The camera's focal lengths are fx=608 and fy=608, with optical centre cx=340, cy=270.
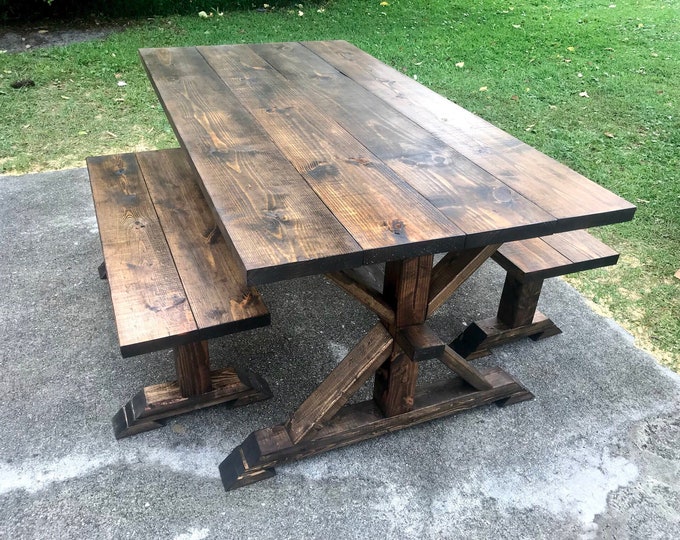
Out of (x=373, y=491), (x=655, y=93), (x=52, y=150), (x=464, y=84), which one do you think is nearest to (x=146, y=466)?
(x=373, y=491)

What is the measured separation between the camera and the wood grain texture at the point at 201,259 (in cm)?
186

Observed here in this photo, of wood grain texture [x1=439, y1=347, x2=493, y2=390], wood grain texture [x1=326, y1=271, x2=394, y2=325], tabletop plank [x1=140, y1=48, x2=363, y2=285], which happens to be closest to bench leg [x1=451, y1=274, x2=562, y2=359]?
wood grain texture [x1=439, y1=347, x2=493, y2=390]

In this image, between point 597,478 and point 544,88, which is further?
point 544,88

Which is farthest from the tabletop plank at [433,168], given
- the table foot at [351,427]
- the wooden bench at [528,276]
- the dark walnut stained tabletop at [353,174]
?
the table foot at [351,427]

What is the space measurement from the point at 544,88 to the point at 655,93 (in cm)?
99

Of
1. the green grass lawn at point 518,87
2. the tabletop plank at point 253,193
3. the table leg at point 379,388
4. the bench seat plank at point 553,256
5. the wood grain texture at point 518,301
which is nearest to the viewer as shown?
the tabletop plank at point 253,193

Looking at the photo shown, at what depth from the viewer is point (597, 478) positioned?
2023mm

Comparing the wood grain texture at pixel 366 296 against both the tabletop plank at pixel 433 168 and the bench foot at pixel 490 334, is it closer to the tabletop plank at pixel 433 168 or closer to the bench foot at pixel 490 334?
the tabletop plank at pixel 433 168

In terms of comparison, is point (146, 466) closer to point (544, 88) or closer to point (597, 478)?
point (597, 478)

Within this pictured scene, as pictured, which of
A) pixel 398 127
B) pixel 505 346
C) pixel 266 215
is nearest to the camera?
pixel 266 215

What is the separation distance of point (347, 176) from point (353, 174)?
0.07 ft

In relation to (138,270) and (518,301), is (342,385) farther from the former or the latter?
(518,301)

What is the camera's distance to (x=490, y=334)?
2.55 m

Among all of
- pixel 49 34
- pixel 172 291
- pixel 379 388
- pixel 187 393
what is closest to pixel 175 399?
pixel 187 393
